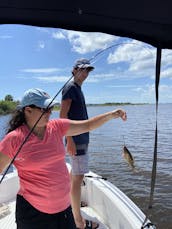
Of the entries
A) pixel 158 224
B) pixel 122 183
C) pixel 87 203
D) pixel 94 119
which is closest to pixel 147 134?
pixel 122 183

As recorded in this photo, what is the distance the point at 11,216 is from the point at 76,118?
154 cm

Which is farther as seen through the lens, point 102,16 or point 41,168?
point 41,168

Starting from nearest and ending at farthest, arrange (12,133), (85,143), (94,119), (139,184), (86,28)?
(86,28)
(12,133)
(94,119)
(85,143)
(139,184)

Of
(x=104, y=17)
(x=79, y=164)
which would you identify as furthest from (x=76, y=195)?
A: (x=104, y=17)

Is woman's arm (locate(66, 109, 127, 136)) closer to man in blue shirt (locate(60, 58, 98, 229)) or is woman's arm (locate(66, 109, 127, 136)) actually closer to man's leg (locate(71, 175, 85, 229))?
man in blue shirt (locate(60, 58, 98, 229))

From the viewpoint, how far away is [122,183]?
9805mm

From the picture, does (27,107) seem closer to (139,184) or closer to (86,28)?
(86,28)

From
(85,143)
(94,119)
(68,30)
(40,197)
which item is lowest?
(40,197)

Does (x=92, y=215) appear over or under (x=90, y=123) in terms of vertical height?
under

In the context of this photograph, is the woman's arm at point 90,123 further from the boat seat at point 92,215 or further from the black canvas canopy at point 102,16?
the boat seat at point 92,215

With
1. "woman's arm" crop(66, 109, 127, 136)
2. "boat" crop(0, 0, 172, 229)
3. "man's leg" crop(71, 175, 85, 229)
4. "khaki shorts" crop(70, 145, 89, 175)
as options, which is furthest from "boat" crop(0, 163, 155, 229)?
"boat" crop(0, 0, 172, 229)

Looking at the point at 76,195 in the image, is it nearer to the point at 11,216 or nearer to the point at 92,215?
the point at 92,215

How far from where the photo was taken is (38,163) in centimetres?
238

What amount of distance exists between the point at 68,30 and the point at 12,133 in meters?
0.96
